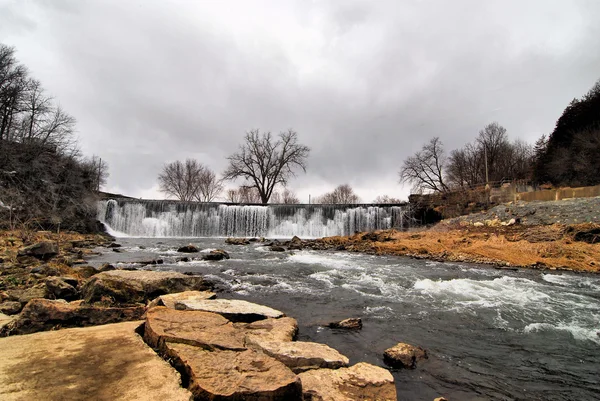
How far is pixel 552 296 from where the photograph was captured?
7.00 metres

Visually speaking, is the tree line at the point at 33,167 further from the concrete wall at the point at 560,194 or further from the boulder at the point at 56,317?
the concrete wall at the point at 560,194

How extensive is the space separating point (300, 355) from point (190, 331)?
1.14 meters

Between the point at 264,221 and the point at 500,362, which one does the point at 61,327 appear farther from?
the point at 264,221

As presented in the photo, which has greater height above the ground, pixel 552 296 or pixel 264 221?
pixel 264 221

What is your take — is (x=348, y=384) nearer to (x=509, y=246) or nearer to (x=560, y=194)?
(x=509, y=246)

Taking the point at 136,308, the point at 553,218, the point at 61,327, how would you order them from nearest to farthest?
1. the point at 61,327
2. the point at 136,308
3. the point at 553,218

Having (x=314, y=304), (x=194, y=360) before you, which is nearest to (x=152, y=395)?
(x=194, y=360)

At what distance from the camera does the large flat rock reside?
2023 millimetres

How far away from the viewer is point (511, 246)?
13320mm

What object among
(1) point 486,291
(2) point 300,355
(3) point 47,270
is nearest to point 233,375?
(2) point 300,355

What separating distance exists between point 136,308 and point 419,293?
19.1 feet

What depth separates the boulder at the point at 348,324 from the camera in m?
4.88

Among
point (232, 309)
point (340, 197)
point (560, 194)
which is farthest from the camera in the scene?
point (340, 197)

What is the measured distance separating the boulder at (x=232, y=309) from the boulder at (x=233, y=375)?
1.60 m
